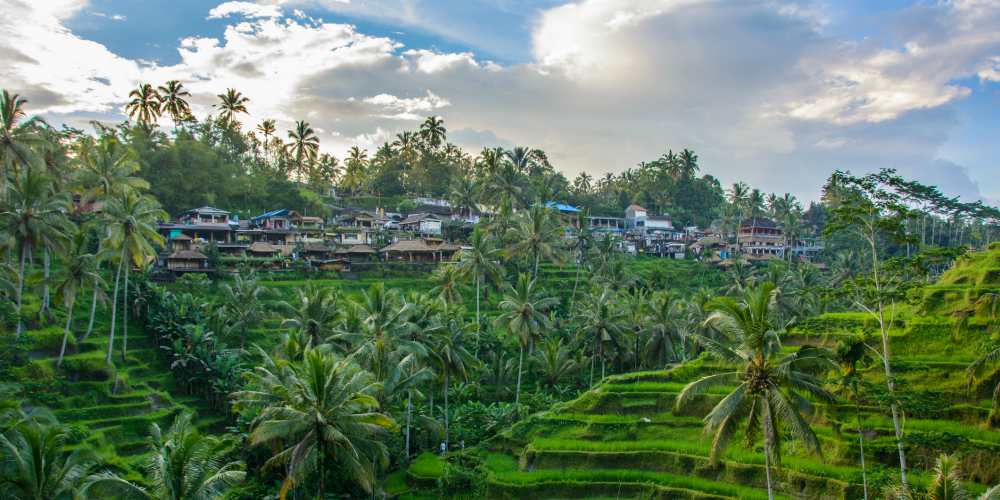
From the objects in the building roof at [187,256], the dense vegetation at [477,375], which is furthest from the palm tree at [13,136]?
the building roof at [187,256]

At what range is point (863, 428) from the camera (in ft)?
89.9

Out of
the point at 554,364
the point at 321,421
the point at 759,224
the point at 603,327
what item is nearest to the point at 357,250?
the point at 554,364

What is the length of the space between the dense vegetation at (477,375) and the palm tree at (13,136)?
170 mm

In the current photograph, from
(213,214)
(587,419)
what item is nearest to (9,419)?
(587,419)

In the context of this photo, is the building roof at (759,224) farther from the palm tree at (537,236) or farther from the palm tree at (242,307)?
the palm tree at (242,307)

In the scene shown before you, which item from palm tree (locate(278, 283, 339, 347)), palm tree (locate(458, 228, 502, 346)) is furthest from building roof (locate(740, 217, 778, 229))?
palm tree (locate(278, 283, 339, 347))

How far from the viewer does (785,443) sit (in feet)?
94.1

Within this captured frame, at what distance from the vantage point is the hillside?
25172mm

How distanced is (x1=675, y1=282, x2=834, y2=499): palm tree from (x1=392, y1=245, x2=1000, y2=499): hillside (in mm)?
2861

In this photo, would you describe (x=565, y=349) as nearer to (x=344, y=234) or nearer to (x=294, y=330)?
(x=294, y=330)

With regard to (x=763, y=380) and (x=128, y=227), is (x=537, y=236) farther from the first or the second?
(x=763, y=380)

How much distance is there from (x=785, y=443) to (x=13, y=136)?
5763 centimetres

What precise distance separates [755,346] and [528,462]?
14.4 metres

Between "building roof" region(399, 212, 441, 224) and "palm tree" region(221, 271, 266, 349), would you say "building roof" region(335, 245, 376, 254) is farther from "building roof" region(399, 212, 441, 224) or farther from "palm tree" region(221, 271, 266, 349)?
"palm tree" region(221, 271, 266, 349)
